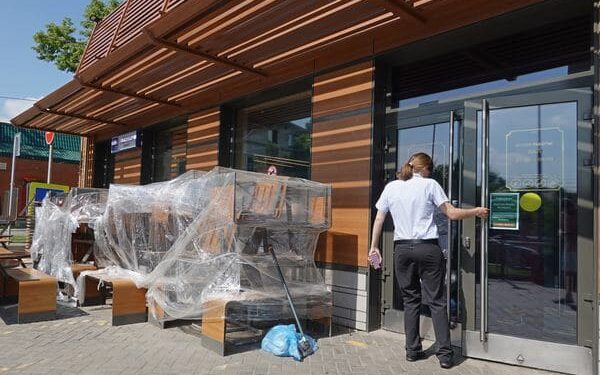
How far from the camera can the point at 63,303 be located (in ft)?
21.2

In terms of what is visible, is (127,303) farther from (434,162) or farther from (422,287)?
(434,162)

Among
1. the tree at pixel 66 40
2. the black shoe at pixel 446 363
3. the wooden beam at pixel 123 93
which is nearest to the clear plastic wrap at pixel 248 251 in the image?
the black shoe at pixel 446 363

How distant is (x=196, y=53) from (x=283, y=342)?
139 inches

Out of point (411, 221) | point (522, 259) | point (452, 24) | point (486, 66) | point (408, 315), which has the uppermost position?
point (452, 24)

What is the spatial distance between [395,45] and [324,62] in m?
1.09

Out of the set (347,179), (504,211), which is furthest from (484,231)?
(347,179)

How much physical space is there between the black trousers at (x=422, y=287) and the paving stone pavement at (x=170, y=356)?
23 centimetres

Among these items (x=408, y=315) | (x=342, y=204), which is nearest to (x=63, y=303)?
(x=342, y=204)

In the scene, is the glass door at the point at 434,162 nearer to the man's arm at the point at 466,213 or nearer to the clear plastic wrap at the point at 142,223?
the man's arm at the point at 466,213

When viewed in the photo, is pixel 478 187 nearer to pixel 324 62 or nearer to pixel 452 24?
pixel 452 24

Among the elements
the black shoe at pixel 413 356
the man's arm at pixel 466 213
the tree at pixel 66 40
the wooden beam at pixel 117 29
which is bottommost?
the black shoe at pixel 413 356

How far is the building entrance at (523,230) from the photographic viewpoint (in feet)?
12.9

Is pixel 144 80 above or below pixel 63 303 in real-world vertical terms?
above

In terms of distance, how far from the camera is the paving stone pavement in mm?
3928
